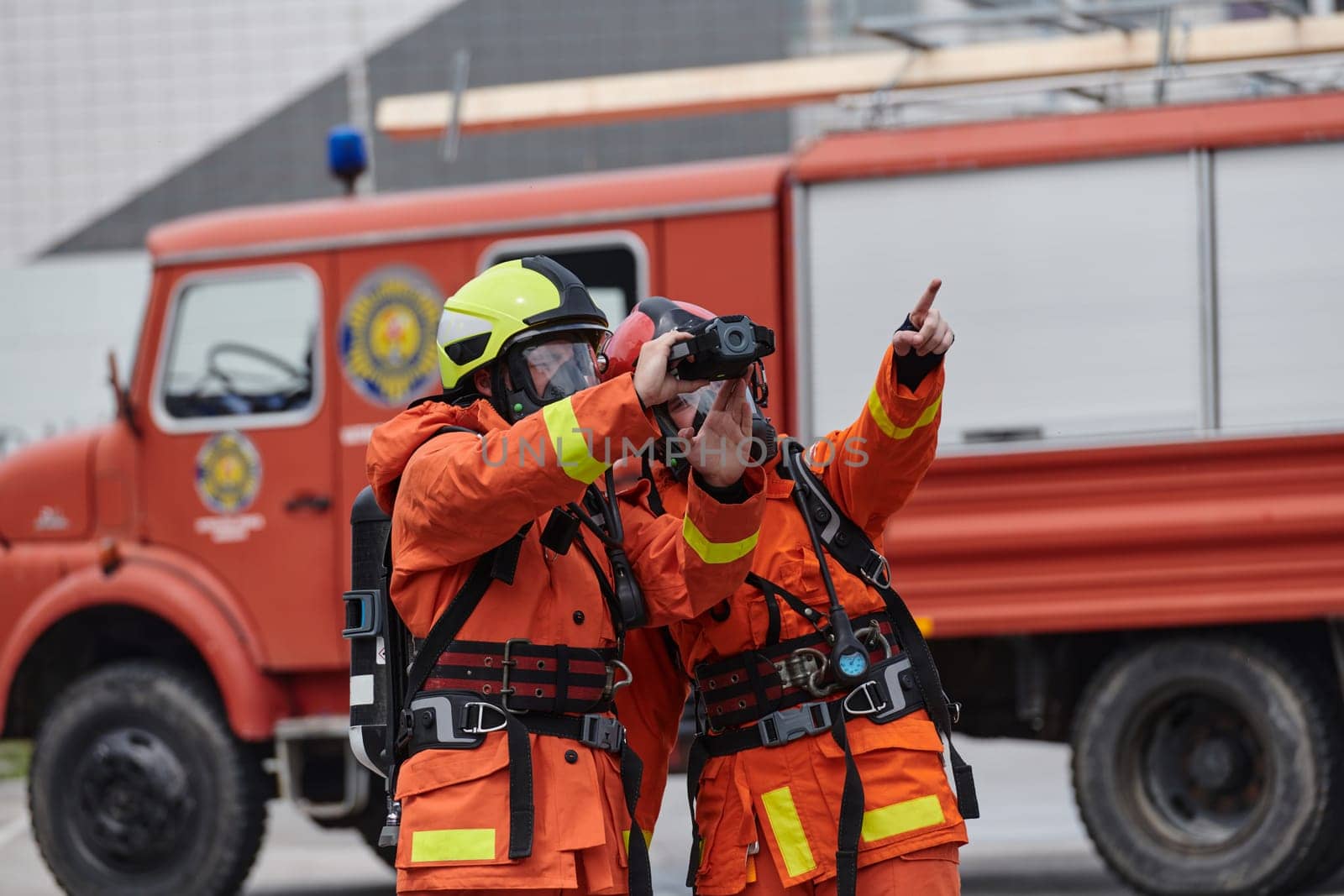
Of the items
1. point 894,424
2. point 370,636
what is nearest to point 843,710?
point 894,424

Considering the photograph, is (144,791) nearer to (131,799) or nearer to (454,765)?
(131,799)

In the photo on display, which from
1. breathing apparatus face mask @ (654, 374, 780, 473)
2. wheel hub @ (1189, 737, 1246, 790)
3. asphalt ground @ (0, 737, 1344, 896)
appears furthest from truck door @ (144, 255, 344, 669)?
breathing apparatus face mask @ (654, 374, 780, 473)

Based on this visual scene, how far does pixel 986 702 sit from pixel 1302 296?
77.5 inches

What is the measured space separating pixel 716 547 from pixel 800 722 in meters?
0.46

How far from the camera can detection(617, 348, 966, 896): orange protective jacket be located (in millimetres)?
3760

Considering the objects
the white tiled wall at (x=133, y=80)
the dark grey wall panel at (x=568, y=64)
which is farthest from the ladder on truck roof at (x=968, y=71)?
the white tiled wall at (x=133, y=80)

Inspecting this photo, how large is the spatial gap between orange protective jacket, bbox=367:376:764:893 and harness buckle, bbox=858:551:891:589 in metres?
0.35

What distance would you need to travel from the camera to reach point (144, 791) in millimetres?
7727

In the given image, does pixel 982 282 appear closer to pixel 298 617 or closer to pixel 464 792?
pixel 298 617

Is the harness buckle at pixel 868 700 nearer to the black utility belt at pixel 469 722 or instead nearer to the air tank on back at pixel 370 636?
the black utility belt at pixel 469 722

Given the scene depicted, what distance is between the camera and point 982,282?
7.20 meters

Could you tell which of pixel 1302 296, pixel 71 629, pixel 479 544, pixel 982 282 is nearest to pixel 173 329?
pixel 71 629

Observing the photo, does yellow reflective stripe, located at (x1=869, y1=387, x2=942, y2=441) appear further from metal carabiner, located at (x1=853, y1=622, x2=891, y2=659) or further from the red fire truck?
the red fire truck

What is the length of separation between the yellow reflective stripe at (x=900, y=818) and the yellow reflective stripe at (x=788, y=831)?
0.13 m
